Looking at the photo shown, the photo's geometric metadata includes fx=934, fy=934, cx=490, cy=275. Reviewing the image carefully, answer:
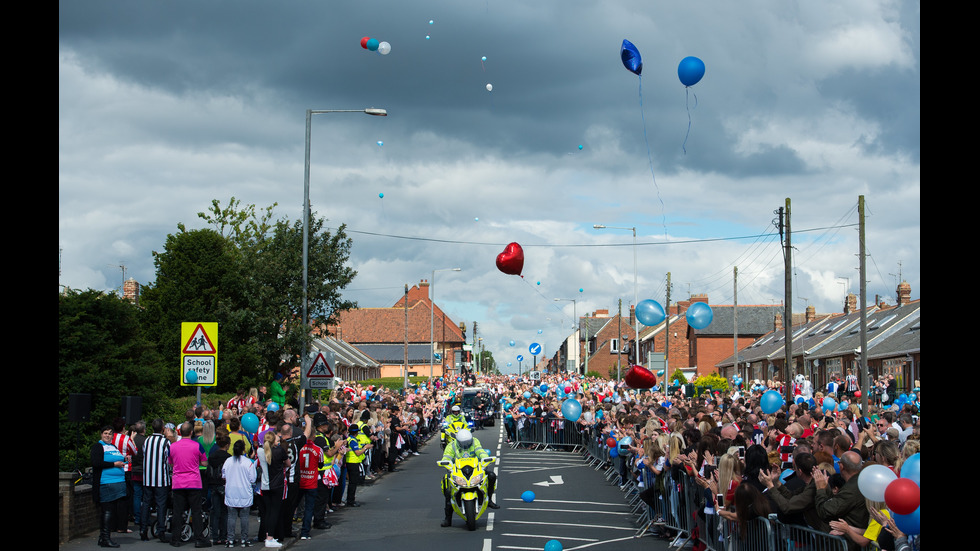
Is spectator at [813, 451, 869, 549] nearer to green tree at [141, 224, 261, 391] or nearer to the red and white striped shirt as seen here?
the red and white striped shirt

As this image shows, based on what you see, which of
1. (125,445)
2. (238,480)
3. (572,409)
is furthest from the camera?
(572,409)

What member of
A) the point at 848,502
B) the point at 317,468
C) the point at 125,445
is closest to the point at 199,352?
the point at 125,445

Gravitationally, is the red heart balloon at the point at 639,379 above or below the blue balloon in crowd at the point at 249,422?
above

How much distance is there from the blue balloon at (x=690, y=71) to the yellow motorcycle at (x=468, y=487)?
6478mm

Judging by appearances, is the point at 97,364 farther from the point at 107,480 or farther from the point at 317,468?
the point at 317,468

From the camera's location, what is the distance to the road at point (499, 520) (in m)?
12.6

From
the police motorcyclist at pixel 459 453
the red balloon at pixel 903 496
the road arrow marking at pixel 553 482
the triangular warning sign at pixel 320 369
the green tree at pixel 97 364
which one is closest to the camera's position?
the red balloon at pixel 903 496

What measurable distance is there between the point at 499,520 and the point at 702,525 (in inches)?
176

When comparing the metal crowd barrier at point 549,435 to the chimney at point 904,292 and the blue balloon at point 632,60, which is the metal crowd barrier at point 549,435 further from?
the chimney at point 904,292

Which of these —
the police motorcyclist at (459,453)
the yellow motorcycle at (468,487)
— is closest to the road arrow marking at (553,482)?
the police motorcyclist at (459,453)

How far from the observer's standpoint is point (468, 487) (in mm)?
14188

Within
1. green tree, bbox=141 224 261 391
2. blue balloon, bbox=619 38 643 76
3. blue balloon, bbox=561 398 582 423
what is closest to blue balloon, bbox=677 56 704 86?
blue balloon, bbox=619 38 643 76
